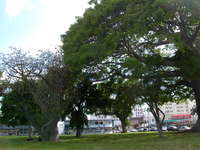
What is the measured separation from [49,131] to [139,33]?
17252 millimetres

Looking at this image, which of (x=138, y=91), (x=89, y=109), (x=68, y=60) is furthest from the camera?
(x=89, y=109)

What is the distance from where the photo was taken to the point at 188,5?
55.8 feet

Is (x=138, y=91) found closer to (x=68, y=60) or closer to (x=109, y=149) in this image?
(x=68, y=60)

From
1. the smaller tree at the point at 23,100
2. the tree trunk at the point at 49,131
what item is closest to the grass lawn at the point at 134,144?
the tree trunk at the point at 49,131

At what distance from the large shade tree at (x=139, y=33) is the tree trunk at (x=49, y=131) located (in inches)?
427

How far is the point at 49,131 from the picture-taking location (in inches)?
1179

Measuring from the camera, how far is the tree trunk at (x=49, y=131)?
29.6 meters

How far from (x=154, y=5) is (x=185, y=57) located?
20.2 feet

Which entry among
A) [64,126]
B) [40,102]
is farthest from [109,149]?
[64,126]

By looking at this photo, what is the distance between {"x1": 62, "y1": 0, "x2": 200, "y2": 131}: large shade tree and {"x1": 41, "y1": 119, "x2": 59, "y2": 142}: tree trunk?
35.6 feet

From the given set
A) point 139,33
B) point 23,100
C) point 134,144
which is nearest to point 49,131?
point 23,100

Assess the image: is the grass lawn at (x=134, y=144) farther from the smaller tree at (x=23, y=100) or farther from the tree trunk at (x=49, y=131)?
the smaller tree at (x=23, y=100)

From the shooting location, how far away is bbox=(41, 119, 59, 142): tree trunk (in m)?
29.6

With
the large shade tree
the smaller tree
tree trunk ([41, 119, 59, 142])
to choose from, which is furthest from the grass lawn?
the smaller tree
